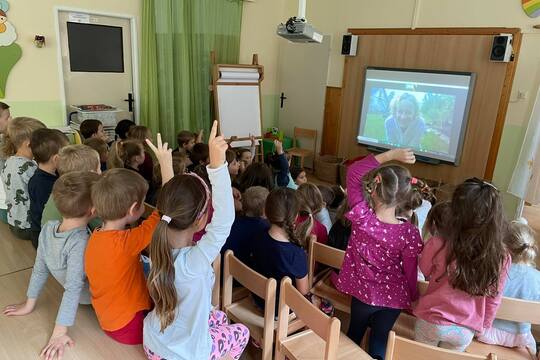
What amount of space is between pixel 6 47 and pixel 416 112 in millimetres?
4471

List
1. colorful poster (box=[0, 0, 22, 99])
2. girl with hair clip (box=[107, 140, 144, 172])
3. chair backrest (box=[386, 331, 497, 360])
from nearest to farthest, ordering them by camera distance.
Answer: chair backrest (box=[386, 331, 497, 360]) < girl with hair clip (box=[107, 140, 144, 172]) < colorful poster (box=[0, 0, 22, 99])

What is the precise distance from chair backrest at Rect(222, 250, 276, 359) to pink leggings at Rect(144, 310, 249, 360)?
0.10 meters

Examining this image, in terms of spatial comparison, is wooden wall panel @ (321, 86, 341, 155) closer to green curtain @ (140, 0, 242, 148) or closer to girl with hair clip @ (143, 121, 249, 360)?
green curtain @ (140, 0, 242, 148)

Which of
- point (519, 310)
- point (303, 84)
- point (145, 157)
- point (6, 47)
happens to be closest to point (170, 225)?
point (519, 310)

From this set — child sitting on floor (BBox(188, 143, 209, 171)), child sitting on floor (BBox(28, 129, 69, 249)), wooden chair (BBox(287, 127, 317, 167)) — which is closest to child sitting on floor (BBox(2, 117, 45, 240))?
child sitting on floor (BBox(28, 129, 69, 249))

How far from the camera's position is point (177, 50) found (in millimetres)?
5047

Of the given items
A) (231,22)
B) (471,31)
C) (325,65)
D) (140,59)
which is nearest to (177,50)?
(140,59)

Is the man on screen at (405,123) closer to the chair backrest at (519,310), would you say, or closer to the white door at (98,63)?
the white door at (98,63)

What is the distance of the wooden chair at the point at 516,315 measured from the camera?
1.50 m

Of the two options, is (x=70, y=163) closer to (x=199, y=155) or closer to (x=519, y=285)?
(x=199, y=155)

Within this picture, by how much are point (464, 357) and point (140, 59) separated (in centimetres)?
467

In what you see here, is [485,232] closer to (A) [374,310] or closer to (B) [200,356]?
(A) [374,310]

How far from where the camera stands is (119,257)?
146cm

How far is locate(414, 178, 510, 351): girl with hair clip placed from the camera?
1.46 meters
